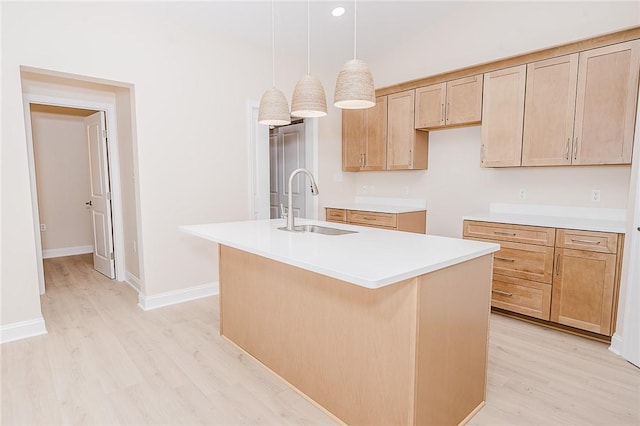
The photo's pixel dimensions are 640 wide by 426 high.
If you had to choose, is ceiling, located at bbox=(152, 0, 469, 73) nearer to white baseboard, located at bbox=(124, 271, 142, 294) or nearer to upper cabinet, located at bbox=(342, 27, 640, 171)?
upper cabinet, located at bbox=(342, 27, 640, 171)

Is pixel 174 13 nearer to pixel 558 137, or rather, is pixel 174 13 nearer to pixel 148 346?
pixel 148 346

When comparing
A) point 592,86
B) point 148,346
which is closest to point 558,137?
point 592,86

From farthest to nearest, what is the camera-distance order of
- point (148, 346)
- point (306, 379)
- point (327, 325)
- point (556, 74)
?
point (556, 74) < point (148, 346) < point (306, 379) < point (327, 325)

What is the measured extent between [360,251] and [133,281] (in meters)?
3.37

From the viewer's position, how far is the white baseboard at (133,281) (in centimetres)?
390

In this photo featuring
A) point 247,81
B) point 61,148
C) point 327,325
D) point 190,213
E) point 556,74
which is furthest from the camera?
point 61,148

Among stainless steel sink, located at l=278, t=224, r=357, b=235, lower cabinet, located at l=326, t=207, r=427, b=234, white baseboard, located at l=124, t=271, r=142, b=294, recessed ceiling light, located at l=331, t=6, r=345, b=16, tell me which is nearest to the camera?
stainless steel sink, located at l=278, t=224, r=357, b=235

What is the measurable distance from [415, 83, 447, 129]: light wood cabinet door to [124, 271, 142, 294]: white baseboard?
358cm

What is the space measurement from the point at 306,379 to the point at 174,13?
3330mm

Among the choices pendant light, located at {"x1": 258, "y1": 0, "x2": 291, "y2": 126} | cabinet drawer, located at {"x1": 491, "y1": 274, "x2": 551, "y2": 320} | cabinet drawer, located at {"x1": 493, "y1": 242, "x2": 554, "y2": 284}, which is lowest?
cabinet drawer, located at {"x1": 491, "y1": 274, "x2": 551, "y2": 320}

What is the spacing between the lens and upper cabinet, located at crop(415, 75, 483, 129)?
3490 millimetres

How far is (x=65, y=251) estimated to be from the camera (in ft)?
18.6

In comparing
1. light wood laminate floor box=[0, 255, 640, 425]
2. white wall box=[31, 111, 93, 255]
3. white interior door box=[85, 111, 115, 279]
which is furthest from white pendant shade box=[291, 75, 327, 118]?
white wall box=[31, 111, 93, 255]

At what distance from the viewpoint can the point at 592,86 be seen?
2.78m
